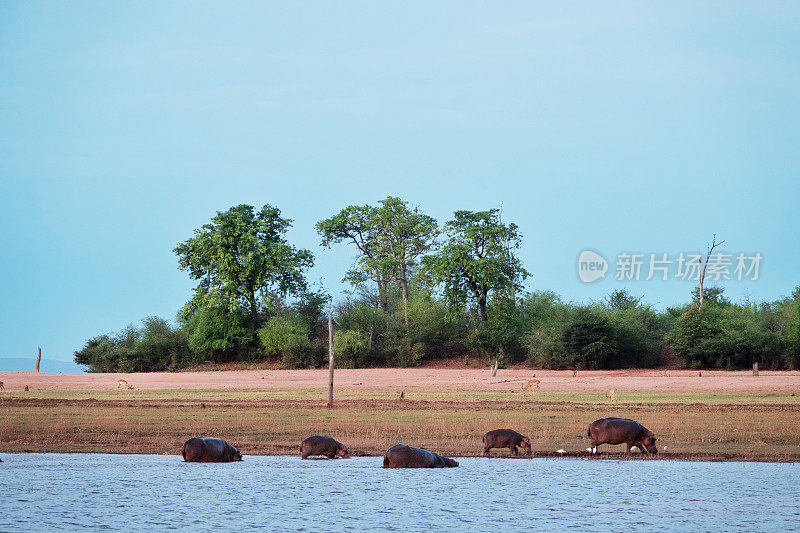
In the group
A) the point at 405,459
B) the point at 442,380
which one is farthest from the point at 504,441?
the point at 442,380

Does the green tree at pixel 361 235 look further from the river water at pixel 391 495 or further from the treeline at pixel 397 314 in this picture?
the river water at pixel 391 495

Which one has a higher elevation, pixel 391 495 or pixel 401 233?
pixel 401 233

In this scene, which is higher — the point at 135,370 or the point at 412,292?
the point at 412,292

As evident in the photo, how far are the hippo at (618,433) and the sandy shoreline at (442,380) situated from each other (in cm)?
2937

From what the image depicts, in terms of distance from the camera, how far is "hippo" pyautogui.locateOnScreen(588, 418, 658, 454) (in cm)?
2070

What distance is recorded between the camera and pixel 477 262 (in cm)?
7719

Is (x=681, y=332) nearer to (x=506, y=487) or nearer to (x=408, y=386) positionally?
(x=408, y=386)

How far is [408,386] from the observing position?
56.9 m

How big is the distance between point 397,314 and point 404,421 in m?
52.2

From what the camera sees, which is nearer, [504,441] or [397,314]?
[504,441]

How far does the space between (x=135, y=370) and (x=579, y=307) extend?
40.6 m

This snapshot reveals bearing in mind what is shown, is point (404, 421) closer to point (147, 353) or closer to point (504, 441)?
point (504, 441)

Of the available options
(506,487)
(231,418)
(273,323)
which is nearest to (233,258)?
(273,323)

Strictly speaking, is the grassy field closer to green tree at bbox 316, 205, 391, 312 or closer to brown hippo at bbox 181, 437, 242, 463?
brown hippo at bbox 181, 437, 242, 463
